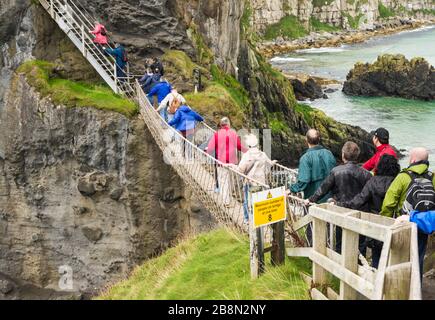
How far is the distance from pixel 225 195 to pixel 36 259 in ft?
28.6

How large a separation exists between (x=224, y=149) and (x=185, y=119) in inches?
99.8

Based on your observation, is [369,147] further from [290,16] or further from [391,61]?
[290,16]

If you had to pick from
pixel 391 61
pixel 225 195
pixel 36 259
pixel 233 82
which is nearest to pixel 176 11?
pixel 233 82

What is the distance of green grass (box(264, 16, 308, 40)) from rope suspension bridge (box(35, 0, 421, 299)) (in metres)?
94.6

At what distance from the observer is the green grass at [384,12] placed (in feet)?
442

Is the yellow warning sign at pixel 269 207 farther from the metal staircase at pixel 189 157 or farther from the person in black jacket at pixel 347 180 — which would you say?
the person in black jacket at pixel 347 180

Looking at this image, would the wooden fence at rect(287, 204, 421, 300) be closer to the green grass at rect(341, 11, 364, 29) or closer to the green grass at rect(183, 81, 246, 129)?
the green grass at rect(183, 81, 246, 129)

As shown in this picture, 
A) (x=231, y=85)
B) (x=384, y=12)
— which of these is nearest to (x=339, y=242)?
(x=231, y=85)

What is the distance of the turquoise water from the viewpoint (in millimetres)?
39969

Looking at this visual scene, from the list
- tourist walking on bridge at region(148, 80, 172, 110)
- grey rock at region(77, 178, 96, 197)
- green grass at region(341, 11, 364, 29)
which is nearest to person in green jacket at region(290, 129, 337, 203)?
tourist walking on bridge at region(148, 80, 172, 110)

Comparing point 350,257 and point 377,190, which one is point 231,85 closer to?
point 377,190

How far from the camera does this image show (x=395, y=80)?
53.7 meters

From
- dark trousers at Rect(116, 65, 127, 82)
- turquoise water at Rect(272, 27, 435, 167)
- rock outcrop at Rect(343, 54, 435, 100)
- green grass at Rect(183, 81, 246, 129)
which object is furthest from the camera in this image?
rock outcrop at Rect(343, 54, 435, 100)

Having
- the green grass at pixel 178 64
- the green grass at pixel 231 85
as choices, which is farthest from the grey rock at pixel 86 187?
the green grass at pixel 231 85
